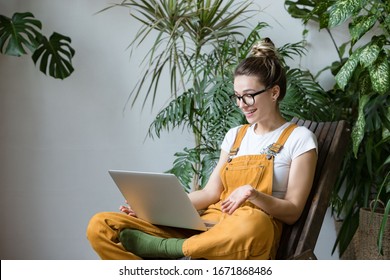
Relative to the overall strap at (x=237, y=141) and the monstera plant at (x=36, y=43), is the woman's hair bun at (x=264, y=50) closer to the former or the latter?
the overall strap at (x=237, y=141)

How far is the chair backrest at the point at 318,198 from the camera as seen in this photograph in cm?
216

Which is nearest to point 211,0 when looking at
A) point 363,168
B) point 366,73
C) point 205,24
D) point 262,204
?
point 205,24

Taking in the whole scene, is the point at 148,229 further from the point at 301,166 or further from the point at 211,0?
the point at 211,0

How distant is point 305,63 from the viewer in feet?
12.0

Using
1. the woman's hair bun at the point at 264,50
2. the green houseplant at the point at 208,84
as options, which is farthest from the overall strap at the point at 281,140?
the green houseplant at the point at 208,84

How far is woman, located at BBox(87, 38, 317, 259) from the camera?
201 cm

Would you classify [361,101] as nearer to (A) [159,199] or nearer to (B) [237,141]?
(B) [237,141]

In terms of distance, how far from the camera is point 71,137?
378 cm

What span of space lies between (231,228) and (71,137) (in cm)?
200

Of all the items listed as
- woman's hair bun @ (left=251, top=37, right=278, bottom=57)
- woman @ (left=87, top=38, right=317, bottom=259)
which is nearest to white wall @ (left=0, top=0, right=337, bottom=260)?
woman's hair bun @ (left=251, top=37, right=278, bottom=57)

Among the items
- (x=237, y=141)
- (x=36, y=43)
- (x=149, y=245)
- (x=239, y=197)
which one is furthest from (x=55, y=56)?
(x=239, y=197)

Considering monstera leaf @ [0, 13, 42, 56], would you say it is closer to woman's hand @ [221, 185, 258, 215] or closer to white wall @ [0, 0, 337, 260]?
white wall @ [0, 0, 337, 260]

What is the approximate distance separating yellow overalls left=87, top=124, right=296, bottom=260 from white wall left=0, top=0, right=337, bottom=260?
140 cm

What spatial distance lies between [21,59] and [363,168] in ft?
6.67
